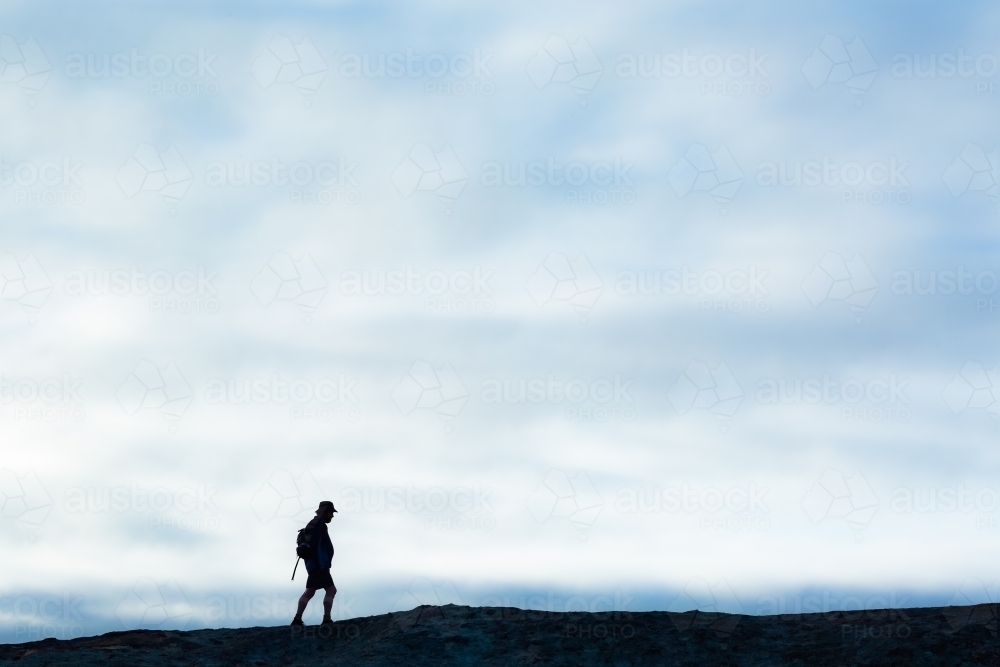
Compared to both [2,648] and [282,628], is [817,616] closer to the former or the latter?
[282,628]

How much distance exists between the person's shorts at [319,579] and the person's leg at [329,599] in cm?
6

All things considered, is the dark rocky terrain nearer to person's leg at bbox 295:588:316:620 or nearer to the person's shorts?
person's leg at bbox 295:588:316:620

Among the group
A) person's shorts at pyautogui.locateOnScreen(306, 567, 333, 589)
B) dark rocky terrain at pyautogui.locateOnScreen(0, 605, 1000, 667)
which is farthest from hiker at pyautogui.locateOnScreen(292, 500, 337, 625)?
dark rocky terrain at pyautogui.locateOnScreen(0, 605, 1000, 667)

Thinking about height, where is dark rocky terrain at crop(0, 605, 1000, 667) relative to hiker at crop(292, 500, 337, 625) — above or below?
below

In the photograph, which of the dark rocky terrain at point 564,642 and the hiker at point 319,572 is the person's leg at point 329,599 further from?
Result: the dark rocky terrain at point 564,642

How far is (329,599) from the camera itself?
628 inches

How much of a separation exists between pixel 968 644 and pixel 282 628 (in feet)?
29.7

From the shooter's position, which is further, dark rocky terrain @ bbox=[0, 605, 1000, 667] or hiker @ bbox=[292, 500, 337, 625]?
hiker @ bbox=[292, 500, 337, 625]

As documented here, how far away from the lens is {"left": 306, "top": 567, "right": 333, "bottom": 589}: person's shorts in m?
15.9

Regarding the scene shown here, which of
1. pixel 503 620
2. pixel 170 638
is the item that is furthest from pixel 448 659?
pixel 170 638

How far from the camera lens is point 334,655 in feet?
48.5

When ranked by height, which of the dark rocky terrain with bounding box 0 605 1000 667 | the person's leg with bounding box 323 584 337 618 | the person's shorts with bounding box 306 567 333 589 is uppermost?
the person's shorts with bounding box 306 567 333 589

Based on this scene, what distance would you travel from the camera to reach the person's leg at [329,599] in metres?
15.9

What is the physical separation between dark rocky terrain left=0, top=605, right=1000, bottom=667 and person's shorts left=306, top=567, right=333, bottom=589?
A: 0.58 meters
